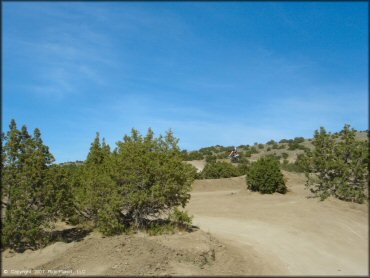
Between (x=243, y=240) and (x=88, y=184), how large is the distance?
230 inches

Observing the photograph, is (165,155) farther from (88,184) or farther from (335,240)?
(335,240)

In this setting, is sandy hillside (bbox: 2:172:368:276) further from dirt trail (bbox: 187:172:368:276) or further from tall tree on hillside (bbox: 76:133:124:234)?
tall tree on hillside (bbox: 76:133:124:234)

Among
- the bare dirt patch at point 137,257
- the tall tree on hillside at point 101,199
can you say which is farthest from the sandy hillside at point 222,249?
the tall tree on hillside at point 101,199

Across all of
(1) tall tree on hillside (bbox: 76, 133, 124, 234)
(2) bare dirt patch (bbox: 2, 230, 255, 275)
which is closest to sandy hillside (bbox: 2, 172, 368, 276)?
(2) bare dirt patch (bbox: 2, 230, 255, 275)

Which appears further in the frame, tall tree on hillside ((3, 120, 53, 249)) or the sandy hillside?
tall tree on hillside ((3, 120, 53, 249))

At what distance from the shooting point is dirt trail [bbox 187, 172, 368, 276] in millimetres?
4417

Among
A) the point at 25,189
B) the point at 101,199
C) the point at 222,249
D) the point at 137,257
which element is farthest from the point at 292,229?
the point at 25,189

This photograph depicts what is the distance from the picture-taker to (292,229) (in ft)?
43.4

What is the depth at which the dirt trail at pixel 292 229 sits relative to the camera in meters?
4.42

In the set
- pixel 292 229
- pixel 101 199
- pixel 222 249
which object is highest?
pixel 101 199

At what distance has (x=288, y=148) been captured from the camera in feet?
188

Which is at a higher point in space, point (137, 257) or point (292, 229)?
point (292, 229)

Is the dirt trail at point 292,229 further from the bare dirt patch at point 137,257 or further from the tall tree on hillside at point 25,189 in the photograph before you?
the tall tree on hillside at point 25,189

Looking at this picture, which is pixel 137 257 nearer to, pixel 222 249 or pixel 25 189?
pixel 222 249
